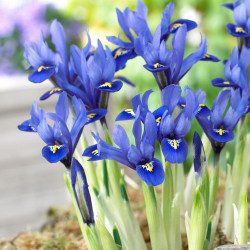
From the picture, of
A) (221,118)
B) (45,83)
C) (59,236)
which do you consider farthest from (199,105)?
(45,83)

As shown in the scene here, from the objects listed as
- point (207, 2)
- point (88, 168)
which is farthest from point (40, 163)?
point (88, 168)

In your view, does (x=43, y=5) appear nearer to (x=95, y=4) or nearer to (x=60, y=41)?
(x=95, y=4)

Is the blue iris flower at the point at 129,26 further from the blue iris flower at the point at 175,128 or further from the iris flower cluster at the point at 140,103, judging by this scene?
the blue iris flower at the point at 175,128

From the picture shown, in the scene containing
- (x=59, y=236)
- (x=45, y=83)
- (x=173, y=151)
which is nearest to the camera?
(x=173, y=151)

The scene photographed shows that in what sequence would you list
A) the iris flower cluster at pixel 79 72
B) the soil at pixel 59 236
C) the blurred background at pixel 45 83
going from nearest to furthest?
the iris flower cluster at pixel 79 72 → the soil at pixel 59 236 → the blurred background at pixel 45 83

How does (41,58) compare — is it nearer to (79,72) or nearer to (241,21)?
(79,72)

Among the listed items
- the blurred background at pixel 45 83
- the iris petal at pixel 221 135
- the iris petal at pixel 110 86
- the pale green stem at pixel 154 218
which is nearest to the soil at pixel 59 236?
the pale green stem at pixel 154 218
